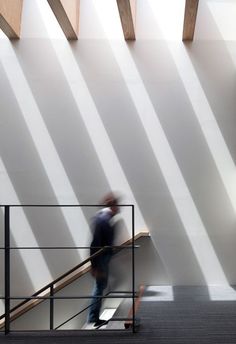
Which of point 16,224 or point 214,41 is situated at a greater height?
point 214,41

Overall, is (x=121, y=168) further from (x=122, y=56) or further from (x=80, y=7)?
(x=80, y=7)

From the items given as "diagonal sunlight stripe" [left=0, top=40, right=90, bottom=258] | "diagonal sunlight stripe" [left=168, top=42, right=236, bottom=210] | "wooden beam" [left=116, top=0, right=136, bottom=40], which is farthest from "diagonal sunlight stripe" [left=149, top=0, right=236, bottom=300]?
"diagonal sunlight stripe" [left=0, top=40, right=90, bottom=258]

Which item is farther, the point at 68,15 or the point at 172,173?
the point at 172,173

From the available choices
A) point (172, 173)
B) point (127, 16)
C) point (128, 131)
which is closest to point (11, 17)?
point (127, 16)

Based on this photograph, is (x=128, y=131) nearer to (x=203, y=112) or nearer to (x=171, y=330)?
(x=203, y=112)

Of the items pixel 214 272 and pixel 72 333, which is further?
pixel 214 272

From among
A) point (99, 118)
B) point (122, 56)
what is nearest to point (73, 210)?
point (99, 118)

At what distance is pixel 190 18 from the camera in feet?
16.3

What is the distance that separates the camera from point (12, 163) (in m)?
5.67

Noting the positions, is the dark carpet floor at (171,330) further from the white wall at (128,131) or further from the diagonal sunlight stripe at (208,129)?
the white wall at (128,131)

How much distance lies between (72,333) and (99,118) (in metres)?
2.92

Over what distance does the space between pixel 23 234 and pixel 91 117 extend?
64.7 inches

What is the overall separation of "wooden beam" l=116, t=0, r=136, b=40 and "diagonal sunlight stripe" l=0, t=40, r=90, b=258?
54.4 inches

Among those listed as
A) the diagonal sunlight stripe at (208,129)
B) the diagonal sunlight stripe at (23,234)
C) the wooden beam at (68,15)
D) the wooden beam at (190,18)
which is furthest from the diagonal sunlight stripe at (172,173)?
the diagonal sunlight stripe at (23,234)
